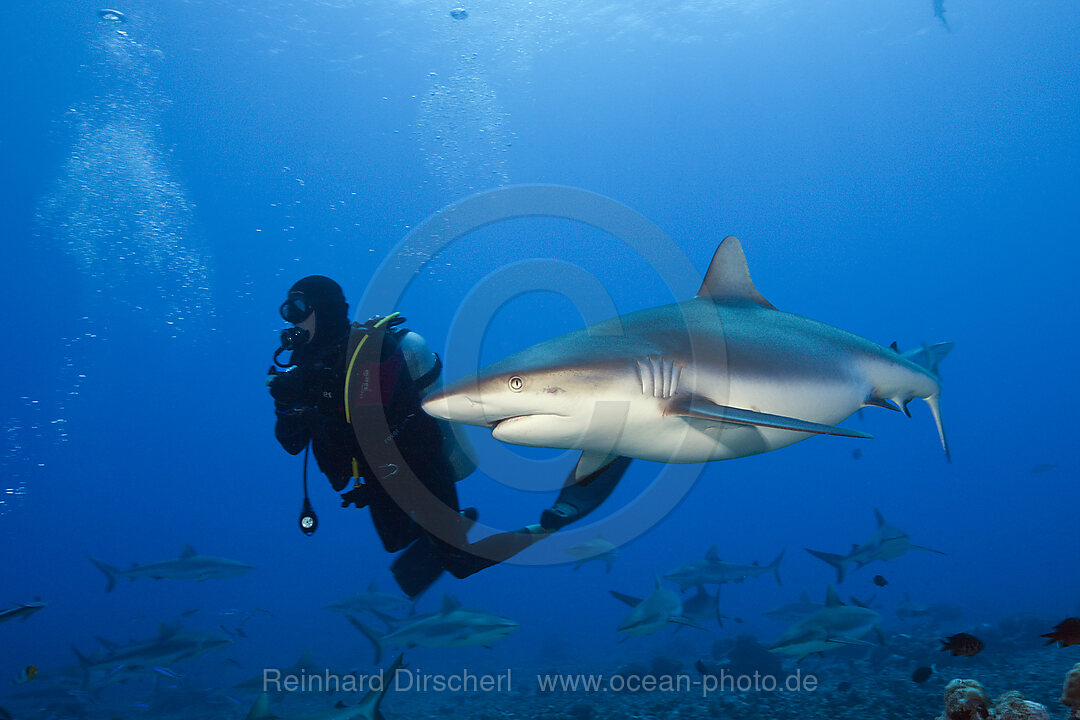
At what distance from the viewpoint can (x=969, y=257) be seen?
81.8m

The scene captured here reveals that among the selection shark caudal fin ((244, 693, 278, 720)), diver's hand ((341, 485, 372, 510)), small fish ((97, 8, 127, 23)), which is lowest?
shark caudal fin ((244, 693, 278, 720))

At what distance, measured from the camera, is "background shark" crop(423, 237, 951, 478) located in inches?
96.0

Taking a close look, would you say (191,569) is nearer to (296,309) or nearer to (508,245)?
(296,309)

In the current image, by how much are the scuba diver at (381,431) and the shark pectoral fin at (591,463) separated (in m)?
0.20

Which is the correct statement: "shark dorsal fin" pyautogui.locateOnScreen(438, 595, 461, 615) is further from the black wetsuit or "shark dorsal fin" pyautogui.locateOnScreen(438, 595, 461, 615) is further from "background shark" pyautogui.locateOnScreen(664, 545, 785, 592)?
"background shark" pyautogui.locateOnScreen(664, 545, 785, 592)

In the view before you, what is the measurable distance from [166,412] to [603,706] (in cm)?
10831

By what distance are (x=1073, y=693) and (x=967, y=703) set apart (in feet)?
2.30

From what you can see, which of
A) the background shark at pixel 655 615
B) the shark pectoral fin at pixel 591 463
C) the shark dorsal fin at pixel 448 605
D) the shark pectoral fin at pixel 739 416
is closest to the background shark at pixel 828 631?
the background shark at pixel 655 615

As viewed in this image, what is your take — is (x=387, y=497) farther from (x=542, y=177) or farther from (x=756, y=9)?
(x=542, y=177)

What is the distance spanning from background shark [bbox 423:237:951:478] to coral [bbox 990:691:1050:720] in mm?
2365

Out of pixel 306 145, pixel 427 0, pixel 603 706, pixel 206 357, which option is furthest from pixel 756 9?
pixel 206 357

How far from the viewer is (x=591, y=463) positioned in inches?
145

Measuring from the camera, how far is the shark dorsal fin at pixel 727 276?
3.77 metres

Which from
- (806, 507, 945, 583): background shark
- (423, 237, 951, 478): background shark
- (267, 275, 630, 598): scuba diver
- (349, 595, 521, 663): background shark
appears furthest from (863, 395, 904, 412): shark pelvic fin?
(806, 507, 945, 583): background shark
